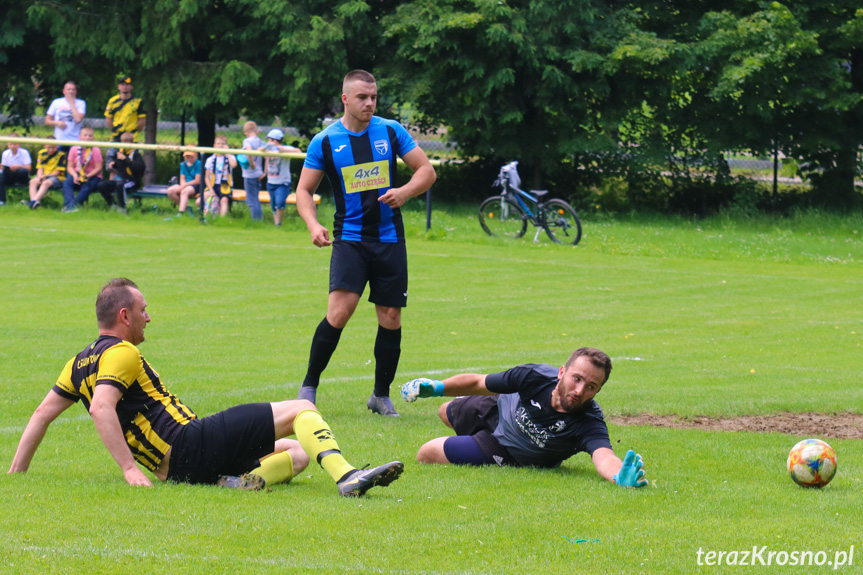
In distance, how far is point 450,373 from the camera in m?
9.43

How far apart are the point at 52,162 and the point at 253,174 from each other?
421 centimetres

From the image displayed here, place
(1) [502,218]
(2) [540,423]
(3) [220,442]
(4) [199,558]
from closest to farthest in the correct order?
(4) [199,558]
(3) [220,442]
(2) [540,423]
(1) [502,218]

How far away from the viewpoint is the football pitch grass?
4668 millimetres

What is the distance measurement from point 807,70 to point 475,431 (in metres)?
20.8

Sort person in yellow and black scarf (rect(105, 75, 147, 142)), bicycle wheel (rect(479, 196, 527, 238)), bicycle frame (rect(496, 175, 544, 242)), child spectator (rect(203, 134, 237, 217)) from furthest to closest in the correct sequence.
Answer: person in yellow and black scarf (rect(105, 75, 147, 142)) < bicycle wheel (rect(479, 196, 527, 238)) < bicycle frame (rect(496, 175, 544, 242)) < child spectator (rect(203, 134, 237, 217))

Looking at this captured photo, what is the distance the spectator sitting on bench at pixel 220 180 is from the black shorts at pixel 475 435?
1472cm

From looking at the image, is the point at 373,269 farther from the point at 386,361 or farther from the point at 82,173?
the point at 82,173

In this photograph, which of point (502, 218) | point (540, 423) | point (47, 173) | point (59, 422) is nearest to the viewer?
point (540, 423)

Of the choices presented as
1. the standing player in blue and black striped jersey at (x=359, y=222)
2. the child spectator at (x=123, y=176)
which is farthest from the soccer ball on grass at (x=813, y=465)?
the child spectator at (x=123, y=176)

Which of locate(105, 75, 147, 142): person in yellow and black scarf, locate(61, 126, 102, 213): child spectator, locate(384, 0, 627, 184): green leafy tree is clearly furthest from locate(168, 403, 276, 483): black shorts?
locate(384, 0, 627, 184): green leafy tree

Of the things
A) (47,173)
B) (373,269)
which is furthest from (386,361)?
(47,173)

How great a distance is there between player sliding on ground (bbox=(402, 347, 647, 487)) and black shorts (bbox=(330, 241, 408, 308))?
4.87ft

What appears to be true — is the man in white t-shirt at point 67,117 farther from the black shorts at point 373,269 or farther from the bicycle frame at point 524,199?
the black shorts at point 373,269

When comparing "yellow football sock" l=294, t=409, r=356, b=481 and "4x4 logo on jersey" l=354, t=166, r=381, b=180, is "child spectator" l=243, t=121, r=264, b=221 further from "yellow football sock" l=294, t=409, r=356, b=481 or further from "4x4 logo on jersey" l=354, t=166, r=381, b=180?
"yellow football sock" l=294, t=409, r=356, b=481
